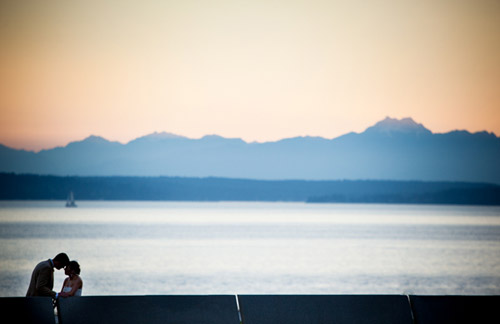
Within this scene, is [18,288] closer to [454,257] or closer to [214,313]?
[214,313]

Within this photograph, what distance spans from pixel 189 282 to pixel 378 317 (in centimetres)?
3471

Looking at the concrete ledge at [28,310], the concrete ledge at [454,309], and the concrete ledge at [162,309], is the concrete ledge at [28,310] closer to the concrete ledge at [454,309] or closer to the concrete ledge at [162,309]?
the concrete ledge at [162,309]

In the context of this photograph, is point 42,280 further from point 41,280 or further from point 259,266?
point 259,266

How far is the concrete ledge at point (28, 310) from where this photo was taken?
666 centimetres

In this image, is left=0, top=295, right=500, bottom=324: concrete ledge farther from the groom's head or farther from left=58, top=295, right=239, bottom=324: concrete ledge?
the groom's head

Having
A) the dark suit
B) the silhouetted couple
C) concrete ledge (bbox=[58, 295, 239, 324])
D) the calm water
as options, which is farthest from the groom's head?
the calm water

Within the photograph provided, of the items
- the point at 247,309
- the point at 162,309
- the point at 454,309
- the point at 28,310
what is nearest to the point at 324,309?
the point at 247,309

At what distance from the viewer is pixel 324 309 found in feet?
23.0

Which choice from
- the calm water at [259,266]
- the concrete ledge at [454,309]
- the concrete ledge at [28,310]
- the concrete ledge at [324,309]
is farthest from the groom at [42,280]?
the calm water at [259,266]

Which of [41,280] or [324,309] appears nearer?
[324,309]

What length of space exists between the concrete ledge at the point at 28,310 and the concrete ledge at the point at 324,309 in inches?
73.3

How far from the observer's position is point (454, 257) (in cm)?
6259

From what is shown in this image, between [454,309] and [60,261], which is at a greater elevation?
[60,261]

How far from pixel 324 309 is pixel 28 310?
9.53 ft
